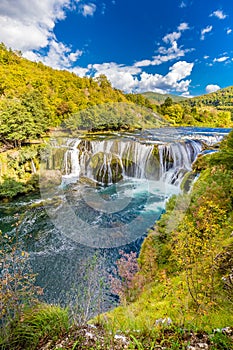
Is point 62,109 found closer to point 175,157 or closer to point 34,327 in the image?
point 175,157

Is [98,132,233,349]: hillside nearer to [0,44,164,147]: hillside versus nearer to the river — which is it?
the river

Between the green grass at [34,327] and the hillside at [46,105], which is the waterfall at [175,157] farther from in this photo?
the green grass at [34,327]

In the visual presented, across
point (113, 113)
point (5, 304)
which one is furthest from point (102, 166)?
point (5, 304)

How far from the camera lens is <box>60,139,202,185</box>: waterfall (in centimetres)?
1191

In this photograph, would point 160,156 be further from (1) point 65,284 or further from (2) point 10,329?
(2) point 10,329

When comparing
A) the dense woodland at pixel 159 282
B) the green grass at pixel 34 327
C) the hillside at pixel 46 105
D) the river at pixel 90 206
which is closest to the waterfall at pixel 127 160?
the river at pixel 90 206

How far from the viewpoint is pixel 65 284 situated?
539 cm

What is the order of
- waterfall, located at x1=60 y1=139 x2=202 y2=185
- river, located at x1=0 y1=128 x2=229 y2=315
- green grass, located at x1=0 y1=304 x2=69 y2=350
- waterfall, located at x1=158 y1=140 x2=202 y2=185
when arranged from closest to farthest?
green grass, located at x1=0 y1=304 x2=69 y2=350 → river, located at x1=0 y1=128 x2=229 y2=315 → waterfall, located at x1=158 y1=140 x2=202 y2=185 → waterfall, located at x1=60 y1=139 x2=202 y2=185

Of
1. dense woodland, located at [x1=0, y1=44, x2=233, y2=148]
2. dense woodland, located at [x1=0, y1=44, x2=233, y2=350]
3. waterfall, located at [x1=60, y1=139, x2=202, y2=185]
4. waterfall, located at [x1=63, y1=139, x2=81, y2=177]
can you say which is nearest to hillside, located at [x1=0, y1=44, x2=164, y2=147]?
dense woodland, located at [x1=0, y1=44, x2=233, y2=148]

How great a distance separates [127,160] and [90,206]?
15.0ft

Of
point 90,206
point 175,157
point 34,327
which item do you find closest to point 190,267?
point 34,327

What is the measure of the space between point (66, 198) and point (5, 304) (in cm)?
966

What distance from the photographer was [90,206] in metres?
10.3

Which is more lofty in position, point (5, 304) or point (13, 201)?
point (5, 304)
